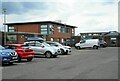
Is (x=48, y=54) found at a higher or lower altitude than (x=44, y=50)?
lower

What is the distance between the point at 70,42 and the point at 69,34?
4644 mm

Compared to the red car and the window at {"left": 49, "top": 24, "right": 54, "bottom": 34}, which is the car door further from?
the window at {"left": 49, "top": 24, "right": 54, "bottom": 34}

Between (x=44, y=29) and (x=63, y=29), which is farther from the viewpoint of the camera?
(x=63, y=29)

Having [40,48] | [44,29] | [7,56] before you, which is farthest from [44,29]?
[7,56]

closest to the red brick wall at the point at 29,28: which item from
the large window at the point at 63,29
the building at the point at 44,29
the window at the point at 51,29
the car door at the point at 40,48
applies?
the building at the point at 44,29

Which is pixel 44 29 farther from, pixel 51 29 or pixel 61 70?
pixel 61 70

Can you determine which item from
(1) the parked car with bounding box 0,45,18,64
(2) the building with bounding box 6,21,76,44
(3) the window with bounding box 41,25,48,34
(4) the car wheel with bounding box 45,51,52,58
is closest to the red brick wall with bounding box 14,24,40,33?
(2) the building with bounding box 6,21,76,44

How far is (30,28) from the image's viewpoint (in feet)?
222

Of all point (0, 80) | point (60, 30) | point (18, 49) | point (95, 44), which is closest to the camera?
point (0, 80)

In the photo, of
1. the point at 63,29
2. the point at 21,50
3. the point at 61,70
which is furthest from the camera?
the point at 63,29

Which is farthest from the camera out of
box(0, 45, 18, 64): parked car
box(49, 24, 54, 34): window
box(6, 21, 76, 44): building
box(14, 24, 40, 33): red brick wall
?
box(49, 24, 54, 34): window

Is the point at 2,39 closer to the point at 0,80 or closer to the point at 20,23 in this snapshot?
the point at 20,23

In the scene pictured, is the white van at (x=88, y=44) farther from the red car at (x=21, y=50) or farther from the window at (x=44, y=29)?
the red car at (x=21, y=50)

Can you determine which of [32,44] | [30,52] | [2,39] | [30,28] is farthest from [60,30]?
[30,52]
